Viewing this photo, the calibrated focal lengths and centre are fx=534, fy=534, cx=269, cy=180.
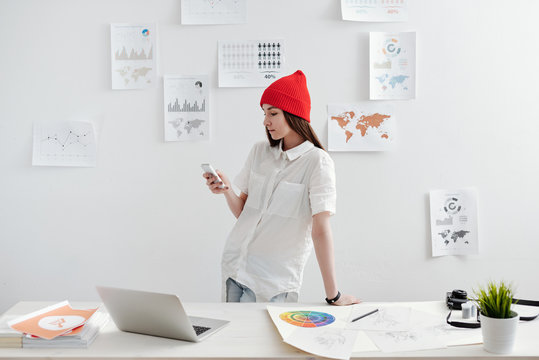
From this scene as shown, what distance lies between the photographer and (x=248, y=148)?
8.78 feet

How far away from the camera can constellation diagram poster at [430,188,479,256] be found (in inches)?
105

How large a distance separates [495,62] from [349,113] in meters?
0.77

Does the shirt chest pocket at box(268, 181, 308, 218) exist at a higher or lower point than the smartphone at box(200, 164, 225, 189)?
lower

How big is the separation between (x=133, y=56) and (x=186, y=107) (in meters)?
0.37

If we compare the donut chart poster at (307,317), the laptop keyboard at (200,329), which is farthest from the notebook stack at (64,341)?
the donut chart poster at (307,317)

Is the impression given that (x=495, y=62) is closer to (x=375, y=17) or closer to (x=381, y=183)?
(x=375, y=17)

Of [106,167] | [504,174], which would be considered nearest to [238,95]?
[106,167]

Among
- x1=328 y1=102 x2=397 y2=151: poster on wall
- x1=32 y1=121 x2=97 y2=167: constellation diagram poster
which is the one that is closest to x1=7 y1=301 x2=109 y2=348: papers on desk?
x1=32 y1=121 x2=97 y2=167: constellation diagram poster

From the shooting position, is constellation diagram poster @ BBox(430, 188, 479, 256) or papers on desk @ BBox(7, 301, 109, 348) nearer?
papers on desk @ BBox(7, 301, 109, 348)

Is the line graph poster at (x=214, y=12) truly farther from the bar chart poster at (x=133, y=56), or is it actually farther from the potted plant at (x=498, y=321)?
the potted plant at (x=498, y=321)

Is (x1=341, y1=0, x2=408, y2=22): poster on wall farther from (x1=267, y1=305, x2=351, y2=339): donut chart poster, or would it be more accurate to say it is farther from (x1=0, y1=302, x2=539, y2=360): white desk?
(x1=0, y1=302, x2=539, y2=360): white desk

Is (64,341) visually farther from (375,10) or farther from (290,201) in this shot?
(375,10)

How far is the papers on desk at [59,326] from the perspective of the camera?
1419mm

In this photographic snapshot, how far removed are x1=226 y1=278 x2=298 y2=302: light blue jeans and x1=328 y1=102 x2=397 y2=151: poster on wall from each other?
2.93ft
